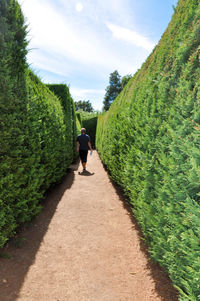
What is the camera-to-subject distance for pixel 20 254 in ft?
10.0

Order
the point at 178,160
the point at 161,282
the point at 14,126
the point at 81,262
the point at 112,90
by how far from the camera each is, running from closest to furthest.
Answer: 1. the point at 178,160
2. the point at 161,282
3. the point at 81,262
4. the point at 14,126
5. the point at 112,90

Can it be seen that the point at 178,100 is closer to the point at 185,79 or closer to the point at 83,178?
the point at 185,79

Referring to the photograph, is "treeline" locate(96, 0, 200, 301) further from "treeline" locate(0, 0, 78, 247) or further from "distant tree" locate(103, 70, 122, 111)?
"distant tree" locate(103, 70, 122, 111)

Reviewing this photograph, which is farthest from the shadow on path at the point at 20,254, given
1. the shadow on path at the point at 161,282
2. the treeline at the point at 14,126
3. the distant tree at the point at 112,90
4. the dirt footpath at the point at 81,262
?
the distant tree at the point at 112,90

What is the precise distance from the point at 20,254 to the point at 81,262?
106cm

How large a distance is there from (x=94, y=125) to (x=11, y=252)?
89.4ft

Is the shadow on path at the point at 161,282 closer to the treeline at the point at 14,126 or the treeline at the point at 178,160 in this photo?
the treeline at the point at 178,160

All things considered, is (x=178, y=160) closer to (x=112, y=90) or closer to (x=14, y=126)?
(x=14, y=126)

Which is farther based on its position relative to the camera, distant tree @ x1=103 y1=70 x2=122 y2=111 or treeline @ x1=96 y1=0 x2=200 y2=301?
distant tree @ x1=103 y1=70 x2=122 y2=111

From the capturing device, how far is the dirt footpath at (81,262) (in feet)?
7.82

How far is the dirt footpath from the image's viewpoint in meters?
2.38

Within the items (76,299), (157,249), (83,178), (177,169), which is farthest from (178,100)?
(83,178)

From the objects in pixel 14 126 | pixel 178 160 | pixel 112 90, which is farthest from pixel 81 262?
pixel 112 90

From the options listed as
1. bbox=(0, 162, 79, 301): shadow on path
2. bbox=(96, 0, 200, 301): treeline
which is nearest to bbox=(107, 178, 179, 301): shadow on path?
bbox=(96, 0, 200, 301): treeline
